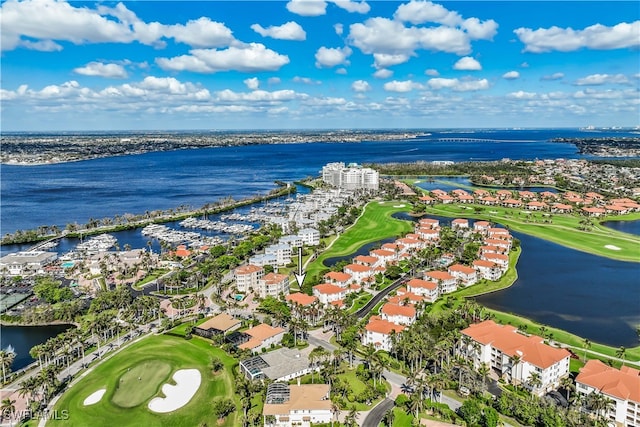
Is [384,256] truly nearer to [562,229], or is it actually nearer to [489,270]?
[489,270]

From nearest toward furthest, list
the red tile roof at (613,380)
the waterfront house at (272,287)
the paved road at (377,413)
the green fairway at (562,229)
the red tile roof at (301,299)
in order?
the red tile roof at (613,380), the paved road at (377,413), the red tile roof at (301,299), the waterfront house at (272,287), the green fairway at (562,229)

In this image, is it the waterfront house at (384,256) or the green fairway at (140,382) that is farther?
the waterfront house at (384,256)

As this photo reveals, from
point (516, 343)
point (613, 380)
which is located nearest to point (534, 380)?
point (516, 343)

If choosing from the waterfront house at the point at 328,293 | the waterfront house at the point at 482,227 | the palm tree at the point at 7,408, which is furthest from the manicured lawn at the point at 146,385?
the waterfront house at the point at 482,227

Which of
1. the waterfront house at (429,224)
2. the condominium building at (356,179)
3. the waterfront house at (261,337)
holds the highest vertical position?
the condominium building at (356,179)

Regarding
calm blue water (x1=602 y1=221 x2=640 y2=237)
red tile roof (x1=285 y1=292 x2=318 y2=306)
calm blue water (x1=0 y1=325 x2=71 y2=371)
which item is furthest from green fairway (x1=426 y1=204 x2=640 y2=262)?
calm blue water (x1=0 y1=325 x2=71 y2=371)

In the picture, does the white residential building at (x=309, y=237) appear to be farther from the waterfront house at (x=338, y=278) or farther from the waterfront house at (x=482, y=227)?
the waterfront house at (x=482, y=227)

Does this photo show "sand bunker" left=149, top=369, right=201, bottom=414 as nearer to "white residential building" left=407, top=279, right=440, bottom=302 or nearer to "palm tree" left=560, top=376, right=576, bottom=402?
"white residential building" left=407, top=279, right=440, bottom=302
